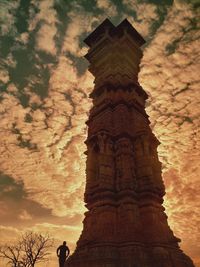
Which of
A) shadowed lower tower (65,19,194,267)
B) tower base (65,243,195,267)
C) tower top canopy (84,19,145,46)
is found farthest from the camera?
tower top canopy (84,19,145,46)

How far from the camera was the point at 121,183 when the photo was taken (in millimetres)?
11023

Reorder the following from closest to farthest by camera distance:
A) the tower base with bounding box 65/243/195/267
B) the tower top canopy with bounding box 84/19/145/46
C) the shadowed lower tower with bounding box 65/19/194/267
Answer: the tower base with bounding box 65/243/195/267
the shadowed lower tower with bounding box 65/19/194/267
the tower top canopy with bounding box 84/19/145/46

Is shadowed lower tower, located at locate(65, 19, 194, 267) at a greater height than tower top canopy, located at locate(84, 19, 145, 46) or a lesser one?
lesser

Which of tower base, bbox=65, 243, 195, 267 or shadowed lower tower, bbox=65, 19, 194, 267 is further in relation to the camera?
shadowed lower tower, bbox=65, 19, 194, 267

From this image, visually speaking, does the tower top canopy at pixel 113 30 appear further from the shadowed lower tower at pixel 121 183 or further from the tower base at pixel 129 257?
the tower base at pixel 129 257

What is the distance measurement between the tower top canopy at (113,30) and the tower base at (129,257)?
13535 millimetres

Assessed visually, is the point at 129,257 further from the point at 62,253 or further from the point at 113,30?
the point at 113,30

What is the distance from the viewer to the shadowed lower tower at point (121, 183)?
29.6 ft

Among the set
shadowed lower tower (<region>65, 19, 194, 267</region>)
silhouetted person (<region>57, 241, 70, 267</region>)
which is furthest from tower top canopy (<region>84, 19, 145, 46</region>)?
silhouetted person (<region>57, 241, 70, 267</region>)

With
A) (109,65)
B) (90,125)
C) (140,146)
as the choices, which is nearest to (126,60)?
(109,65)

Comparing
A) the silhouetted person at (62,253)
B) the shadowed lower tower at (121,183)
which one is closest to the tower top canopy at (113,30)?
the shadowed lower tower at (121,183)

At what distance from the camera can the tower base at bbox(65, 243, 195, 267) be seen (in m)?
8.61

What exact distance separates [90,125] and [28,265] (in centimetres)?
2420

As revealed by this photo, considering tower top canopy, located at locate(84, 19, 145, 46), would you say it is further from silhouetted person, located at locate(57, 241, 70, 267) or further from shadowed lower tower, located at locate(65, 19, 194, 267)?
silhouetted person, located at locate(57, 241, 70, 267)
